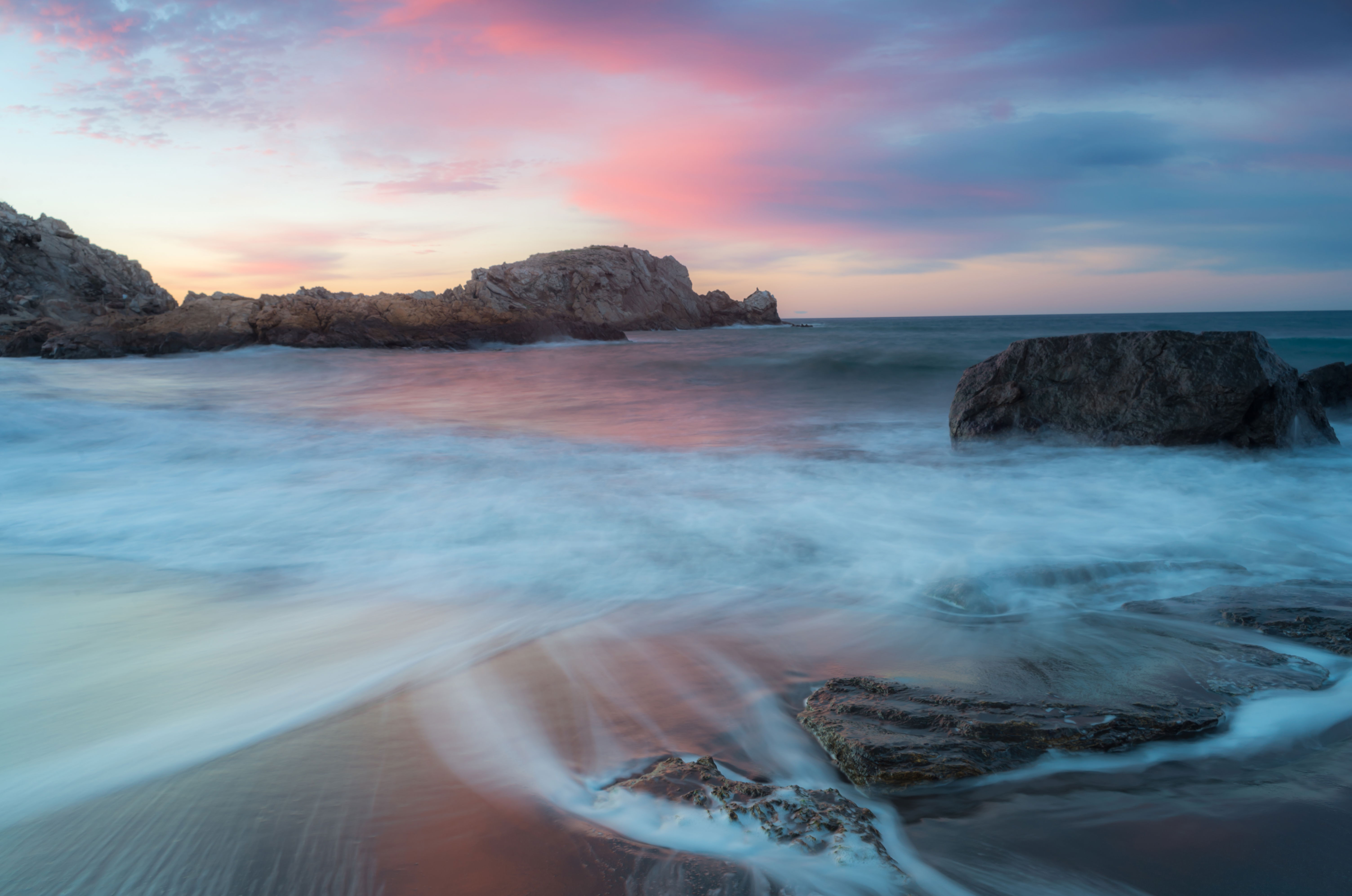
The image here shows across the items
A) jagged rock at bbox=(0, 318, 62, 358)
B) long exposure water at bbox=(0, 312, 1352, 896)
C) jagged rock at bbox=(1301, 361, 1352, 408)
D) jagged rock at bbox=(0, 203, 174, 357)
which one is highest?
jagged rock at bbox=(0, 203, 174, 357)

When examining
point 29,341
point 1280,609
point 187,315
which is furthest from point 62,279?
point 1280,609

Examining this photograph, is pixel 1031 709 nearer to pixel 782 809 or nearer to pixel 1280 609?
pixel 782 809

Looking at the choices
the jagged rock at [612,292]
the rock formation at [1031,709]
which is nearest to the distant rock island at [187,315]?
the jagged rock at [612,292]

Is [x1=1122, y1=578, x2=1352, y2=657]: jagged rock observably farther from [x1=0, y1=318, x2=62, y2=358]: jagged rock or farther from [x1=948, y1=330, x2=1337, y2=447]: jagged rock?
[x1=0, y1=318, x2=62, y2=358]: jagged rock

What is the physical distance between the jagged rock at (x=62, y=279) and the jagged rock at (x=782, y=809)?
2970 cm

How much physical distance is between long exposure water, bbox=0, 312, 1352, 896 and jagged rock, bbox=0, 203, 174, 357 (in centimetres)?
2627

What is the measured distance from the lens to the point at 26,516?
449 centimetres

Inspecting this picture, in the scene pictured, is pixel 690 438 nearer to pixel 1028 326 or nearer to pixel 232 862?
pixel 232 862

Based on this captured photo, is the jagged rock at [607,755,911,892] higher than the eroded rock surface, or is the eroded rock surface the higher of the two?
the eroded rock surface

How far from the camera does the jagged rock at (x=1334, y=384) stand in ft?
23.3

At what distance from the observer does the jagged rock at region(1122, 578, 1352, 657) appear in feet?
7.68

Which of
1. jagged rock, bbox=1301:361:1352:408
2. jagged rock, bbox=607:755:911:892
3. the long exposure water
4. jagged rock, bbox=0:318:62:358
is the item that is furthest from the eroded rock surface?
jagged rock, bbox=1301:361:1352:408

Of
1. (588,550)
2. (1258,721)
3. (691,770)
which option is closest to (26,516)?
(588,550)

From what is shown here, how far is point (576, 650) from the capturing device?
8.21ft
